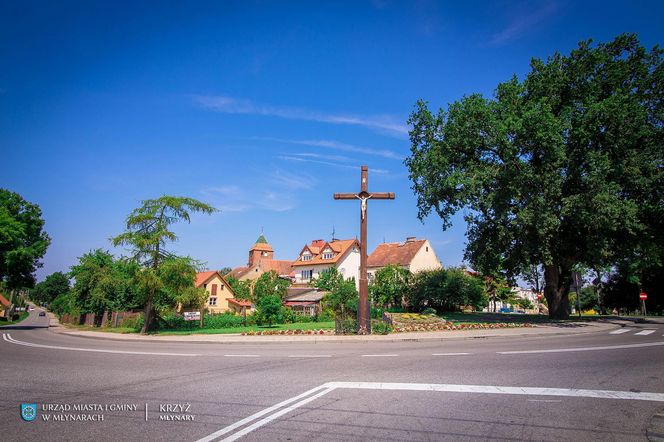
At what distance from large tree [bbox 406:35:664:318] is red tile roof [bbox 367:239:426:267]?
29.2m

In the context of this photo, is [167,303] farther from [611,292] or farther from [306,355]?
[611,292]

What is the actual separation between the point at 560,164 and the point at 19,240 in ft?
140

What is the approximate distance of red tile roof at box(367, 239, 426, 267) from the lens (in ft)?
188

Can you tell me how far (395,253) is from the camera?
5975cm

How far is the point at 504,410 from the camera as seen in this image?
5.22m

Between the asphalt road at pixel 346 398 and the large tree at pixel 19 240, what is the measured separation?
29125 mm

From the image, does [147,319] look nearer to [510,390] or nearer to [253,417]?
[253,417]

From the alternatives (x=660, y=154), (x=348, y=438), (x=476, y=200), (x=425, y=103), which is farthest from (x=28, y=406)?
(x=660, y=154)

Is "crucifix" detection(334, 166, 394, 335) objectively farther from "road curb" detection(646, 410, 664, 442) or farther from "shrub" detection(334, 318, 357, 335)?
"road curb" detection(646, 410, 664, 442)

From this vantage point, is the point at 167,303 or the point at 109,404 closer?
the point at 109,404

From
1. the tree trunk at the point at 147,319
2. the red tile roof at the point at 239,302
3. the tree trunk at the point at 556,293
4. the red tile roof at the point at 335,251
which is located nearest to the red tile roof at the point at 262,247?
the red tile roof at the point at 335,251

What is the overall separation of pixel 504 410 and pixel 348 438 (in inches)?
95.4

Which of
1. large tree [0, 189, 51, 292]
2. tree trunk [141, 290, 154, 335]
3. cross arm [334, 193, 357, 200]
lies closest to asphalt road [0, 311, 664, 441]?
cross arm [334, 193, 357, 200]

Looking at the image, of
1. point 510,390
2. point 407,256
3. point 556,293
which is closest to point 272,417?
point 510,390
